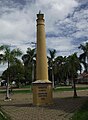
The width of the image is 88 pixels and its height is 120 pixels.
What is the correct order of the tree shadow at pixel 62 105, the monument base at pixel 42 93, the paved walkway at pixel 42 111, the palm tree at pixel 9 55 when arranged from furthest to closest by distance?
the palm tree at pixel 9 55 < the monument base at pixel 42 93 < the tree shadow at pixel 62 105 < the paved walkway at pixel 42 111

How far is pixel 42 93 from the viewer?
24281 mm

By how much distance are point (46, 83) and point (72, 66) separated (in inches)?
1025

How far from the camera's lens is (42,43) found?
80.8ft

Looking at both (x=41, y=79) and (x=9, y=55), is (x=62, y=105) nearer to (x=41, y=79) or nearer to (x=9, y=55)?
(x=41, y=79)

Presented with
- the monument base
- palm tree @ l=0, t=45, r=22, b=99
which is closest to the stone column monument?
the monument base

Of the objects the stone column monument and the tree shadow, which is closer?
the tree shadow

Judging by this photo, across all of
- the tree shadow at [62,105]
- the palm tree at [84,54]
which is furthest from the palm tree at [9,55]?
the palm tree at [84,54]

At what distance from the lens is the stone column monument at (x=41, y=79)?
24.2 meters

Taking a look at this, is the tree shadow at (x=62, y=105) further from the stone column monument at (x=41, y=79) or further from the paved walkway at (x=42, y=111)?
the stone column monument at (x=41, y=79)

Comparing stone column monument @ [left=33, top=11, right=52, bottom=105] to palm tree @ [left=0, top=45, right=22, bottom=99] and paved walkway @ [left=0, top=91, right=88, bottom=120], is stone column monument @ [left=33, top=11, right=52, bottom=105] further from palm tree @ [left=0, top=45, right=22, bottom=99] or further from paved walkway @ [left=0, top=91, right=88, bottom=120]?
palm tree @ [left=0, top=45, right=22, bottom=99]

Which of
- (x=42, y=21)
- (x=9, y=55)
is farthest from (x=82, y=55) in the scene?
(x=42, y=21)

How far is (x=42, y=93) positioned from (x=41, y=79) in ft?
3.82

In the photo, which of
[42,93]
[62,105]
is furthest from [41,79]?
[62,105]

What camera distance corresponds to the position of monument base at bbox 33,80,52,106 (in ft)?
79.2
